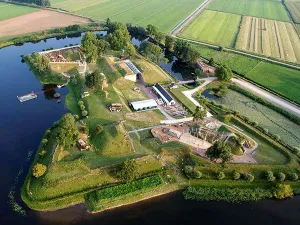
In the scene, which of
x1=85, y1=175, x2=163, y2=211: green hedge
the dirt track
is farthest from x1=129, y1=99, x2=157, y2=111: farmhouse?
the dirt track

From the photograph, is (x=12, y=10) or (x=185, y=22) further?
(x=12, y=10)

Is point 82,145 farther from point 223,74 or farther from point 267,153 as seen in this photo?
point 223,74

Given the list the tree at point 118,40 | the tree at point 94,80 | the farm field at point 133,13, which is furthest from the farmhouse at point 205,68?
the farm field at point 133,13

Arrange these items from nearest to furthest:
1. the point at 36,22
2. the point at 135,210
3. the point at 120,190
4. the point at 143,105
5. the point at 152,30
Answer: the point at 135,210 → the point at 120,190 → the point at 143,105 → the point at 152,30 → the point at 36,22

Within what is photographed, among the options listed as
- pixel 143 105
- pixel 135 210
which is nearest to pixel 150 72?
pixel 143 105

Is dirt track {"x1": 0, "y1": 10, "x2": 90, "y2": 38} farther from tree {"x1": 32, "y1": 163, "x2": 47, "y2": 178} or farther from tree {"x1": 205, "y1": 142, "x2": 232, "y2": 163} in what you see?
tree {"x1": 205, "y1": 142, "x2": 232, "y2": 163}
